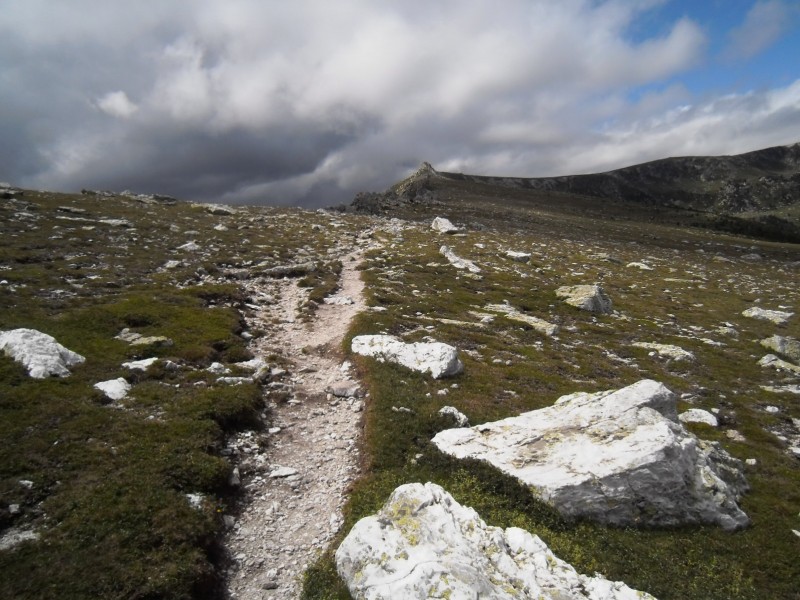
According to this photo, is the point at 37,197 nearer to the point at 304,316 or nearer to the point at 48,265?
the point at 48,265

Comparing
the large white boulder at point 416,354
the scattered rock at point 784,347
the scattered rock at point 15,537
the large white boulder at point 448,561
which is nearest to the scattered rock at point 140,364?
the scattered rock at point 15,537

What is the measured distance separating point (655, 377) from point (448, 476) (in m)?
19.5

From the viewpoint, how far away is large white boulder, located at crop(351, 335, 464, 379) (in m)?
22.7

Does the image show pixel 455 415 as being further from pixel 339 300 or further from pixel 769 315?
pixel 769 315

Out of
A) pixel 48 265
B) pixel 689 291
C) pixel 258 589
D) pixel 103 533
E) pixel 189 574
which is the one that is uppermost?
pixel 48 265

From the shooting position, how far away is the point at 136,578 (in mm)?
9625

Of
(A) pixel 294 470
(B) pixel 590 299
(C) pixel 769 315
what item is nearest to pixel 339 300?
(A) pixel 294 470

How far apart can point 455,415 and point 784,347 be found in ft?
106

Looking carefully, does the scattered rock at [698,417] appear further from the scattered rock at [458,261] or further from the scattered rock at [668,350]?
the scattered rock at [458,261]

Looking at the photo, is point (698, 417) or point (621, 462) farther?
point (698, 417)

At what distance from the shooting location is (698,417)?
70.2 ft

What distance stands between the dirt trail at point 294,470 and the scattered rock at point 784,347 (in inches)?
1373

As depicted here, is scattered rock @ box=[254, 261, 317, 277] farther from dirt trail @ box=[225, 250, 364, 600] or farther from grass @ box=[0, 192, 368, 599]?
dirt trail @ box=[225, 250, 364, 600]

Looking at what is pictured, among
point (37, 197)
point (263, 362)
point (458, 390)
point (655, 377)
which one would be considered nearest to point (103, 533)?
point (263, 362)
